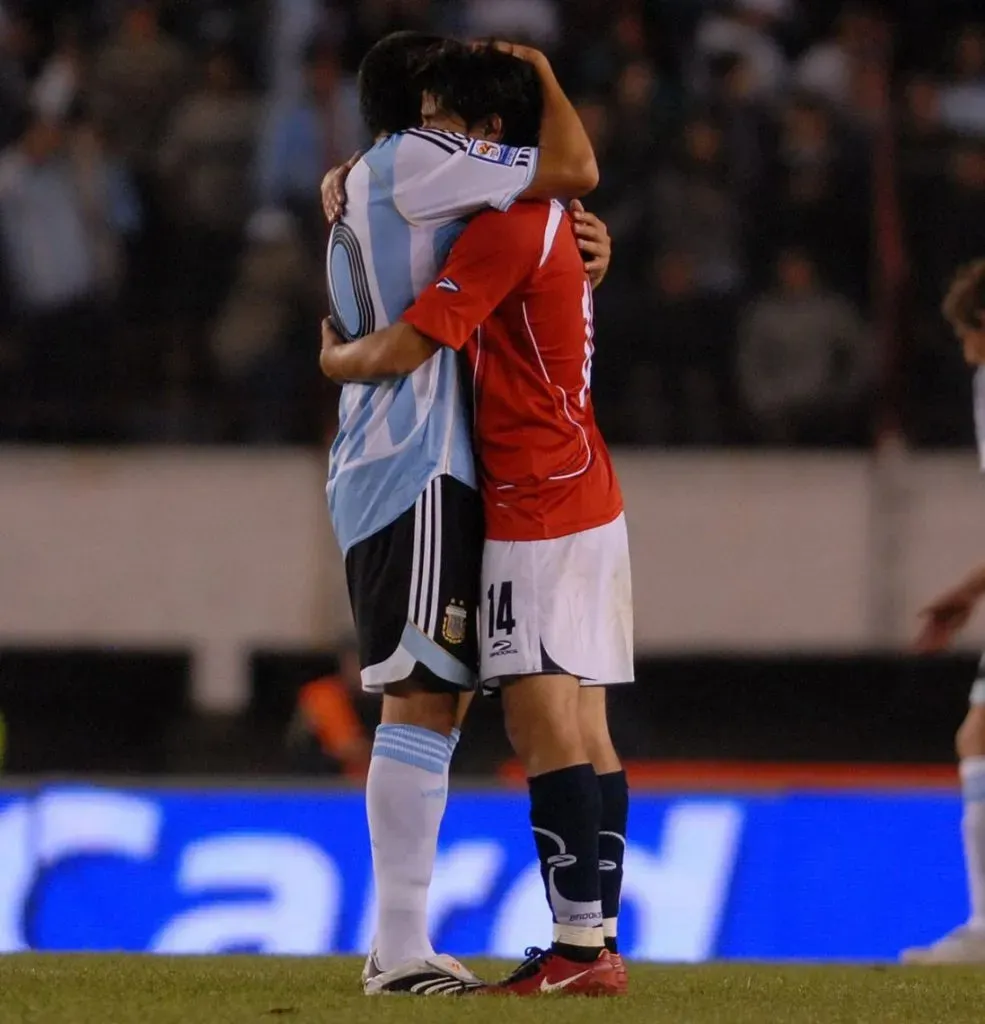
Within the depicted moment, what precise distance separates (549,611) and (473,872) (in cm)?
379

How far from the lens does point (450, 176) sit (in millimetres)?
4164

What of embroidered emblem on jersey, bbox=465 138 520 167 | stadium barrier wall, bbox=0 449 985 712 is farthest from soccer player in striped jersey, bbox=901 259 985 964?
stadium barrier wall, bbox=0 449 985 712

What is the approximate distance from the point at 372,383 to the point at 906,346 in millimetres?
6645

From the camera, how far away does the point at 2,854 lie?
7.89 meters

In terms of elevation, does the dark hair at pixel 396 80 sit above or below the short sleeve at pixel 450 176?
above

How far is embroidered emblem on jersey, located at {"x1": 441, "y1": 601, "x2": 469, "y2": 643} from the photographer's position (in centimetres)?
418

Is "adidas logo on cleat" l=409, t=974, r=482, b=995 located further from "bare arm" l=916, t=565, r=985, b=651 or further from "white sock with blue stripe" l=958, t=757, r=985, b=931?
"white sock with blue stripe" l=958, t=757, r=985, b=931

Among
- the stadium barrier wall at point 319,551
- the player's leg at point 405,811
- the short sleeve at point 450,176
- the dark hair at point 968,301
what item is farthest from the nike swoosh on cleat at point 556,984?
the stadium barrier wall at point 319,551

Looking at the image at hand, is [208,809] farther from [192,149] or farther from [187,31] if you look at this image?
[187,31]

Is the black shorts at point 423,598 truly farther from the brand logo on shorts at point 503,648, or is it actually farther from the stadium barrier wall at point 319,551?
the stadium barrier wall at point 319,551

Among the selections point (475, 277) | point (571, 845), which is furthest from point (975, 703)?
point (475, 277)

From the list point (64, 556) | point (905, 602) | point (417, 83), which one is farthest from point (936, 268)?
point (417, 83)

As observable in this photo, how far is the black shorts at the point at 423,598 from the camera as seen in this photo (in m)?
4.17

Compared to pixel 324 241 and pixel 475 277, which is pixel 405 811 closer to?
pixel 475 277
